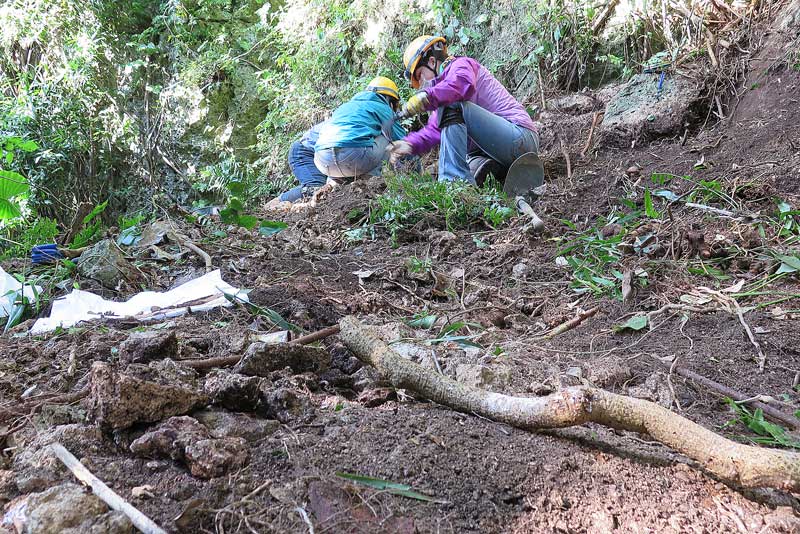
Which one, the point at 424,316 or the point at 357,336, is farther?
the point at 424,316

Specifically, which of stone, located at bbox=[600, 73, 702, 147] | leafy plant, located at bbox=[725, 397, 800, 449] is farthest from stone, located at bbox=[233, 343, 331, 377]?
stone, located at bbox=[600, 73, 702, 147]

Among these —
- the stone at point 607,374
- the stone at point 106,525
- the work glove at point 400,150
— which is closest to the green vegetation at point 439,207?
the work glove at point 400,150

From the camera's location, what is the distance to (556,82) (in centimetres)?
514

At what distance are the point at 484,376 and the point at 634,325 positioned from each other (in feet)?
2.91

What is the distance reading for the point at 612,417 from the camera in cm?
101

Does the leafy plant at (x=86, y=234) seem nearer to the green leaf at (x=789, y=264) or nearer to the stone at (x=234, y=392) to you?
the stone at (x=234, y=392)

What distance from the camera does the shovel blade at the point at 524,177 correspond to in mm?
3953

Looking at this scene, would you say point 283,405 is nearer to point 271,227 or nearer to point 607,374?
point 607,374

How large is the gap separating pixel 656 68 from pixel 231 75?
623 cm

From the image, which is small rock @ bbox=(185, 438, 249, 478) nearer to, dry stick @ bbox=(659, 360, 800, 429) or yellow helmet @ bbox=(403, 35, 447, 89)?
dry stick @ bbox=(659, 360, 800, 429)

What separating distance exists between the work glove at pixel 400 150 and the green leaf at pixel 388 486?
417cm

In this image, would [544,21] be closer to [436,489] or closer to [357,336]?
[357,336]

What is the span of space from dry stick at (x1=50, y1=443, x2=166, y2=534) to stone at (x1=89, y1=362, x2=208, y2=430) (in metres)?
0.09

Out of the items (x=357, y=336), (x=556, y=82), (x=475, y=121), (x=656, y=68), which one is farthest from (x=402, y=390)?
(x=556, y=82)
